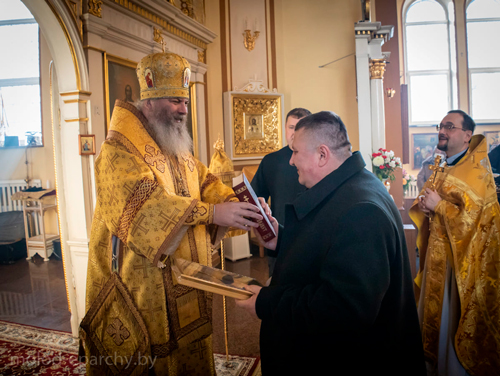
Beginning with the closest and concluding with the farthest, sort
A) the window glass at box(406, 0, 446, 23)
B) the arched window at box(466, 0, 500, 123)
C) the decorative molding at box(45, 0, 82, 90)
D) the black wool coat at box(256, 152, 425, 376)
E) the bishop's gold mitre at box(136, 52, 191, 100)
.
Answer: the black wool coat at box(256, 152, 425, 376)
the bishop's gold mitre at box(136, 52, 191, 100)
the decorative molding at box(45, 0, 82, 90)
the arched window at box(466, 0, 500, 123)
the window glass at box(406, 0, 446, 23)

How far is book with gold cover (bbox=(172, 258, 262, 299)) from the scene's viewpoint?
1.51 m

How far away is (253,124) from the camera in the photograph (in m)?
6.71

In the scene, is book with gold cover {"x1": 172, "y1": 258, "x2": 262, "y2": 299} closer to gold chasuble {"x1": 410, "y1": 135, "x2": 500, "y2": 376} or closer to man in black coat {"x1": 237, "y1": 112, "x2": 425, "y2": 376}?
man in black coat {"x1": 237, "y1": 112, "x2": 425, "y2": 376}

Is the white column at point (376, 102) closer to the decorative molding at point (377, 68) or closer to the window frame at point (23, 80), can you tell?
the decorative molding at point (377, 68)

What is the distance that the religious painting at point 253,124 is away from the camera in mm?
6520

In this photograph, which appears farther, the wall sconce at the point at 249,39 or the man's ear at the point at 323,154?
the wall sconce at the point at 249,39

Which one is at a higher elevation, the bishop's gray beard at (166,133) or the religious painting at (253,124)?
the religious painting at (253,124)

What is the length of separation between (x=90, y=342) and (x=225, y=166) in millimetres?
3971

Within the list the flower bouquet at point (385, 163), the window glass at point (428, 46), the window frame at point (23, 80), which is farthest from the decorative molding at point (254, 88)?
the window glass at point (428, 46)

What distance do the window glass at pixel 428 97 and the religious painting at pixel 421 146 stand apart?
56 cm

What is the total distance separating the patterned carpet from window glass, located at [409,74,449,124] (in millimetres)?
9837

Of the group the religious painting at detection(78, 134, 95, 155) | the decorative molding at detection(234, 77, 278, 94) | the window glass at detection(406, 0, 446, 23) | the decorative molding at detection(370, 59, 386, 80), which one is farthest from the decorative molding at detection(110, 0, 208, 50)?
the window glass at detection(406, 0, 446, 23)

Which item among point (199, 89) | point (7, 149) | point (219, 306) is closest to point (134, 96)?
point (199, 89)

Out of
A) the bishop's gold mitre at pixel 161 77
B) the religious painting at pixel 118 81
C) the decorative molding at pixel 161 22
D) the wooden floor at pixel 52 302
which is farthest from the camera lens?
the decorative molding at pixel 161 22
